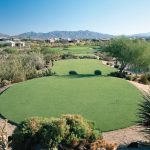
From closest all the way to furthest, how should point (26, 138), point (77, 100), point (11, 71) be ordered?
1. point (26, 138)
2. point (77, 100)
3. point (11, 71)

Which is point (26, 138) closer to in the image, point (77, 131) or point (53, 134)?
point (53, 134)

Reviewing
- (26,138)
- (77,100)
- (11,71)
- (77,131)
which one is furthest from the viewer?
(11,71)

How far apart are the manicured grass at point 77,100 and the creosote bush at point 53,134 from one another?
13.0ft

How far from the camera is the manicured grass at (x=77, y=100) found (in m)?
19.9

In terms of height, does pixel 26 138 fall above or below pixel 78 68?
above

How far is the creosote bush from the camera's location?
1302 centimetres

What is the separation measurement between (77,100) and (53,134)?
11031mm

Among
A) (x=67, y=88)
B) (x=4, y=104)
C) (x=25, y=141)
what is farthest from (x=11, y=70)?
(x=25, y=141)

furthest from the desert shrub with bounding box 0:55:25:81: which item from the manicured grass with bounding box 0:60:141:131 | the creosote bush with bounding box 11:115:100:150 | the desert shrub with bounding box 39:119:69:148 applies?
the desert shrub with bounding box 39:119:69:148

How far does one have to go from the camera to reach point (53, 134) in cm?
1301

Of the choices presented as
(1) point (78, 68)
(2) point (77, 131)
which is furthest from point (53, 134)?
(1) point (78, 68)

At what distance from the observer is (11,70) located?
36312 millimetres

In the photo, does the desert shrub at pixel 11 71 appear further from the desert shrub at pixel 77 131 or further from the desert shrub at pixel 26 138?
the desert shrub at pixel 77 131

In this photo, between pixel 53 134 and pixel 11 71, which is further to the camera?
pixel 11 71
